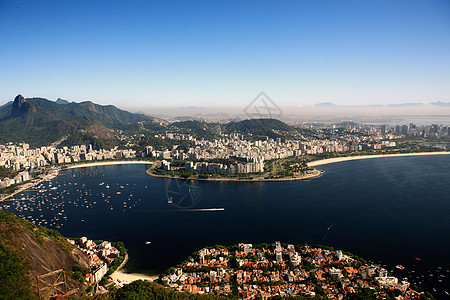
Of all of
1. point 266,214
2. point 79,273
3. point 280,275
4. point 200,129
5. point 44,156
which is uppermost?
point 200,129

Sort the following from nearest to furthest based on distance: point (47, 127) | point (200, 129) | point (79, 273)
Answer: point (79, 273), point (47, 127), point (200, 129)

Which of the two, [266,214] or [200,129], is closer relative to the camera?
[266,214]

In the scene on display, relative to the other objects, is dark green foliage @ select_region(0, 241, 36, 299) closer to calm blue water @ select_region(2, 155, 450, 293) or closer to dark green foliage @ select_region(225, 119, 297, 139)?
calm blue water @ select_region(2, 155, 450, 293)

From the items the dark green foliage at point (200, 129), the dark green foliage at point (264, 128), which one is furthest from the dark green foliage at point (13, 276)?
Answer: the dark green foliage at point (200, 129)

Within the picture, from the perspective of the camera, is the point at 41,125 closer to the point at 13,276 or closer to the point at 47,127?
the point at 47,127

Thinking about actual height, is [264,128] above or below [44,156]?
above

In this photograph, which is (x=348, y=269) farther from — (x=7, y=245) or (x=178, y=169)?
(x=178, y=169)

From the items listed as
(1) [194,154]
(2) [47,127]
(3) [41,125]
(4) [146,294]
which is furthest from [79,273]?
(3) [41,125]
